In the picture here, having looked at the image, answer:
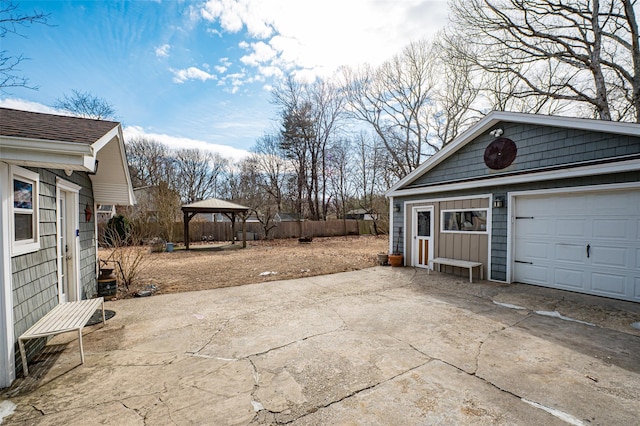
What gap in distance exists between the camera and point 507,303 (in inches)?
196

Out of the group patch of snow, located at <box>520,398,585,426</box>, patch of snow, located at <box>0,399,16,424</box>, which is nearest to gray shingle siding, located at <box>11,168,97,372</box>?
patch of snow, located at <box>0,399,16,424</box>

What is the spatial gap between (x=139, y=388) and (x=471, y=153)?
8.04 meters

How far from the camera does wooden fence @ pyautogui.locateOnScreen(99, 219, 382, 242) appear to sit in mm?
16391

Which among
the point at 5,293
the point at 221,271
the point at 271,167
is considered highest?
the point at 271,167

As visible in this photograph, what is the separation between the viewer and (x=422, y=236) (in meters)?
8.34

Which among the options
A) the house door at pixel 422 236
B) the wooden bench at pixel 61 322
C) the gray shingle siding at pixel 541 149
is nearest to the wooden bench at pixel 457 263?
the house door at pixel 422 236

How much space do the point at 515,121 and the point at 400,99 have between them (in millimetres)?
14451

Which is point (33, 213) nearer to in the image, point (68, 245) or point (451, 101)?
point (68, 245)

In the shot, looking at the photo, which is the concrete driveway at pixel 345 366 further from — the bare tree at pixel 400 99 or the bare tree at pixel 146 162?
the bare tree at pixel 146 162

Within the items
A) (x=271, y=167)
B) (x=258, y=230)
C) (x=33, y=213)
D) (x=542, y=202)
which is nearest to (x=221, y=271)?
(x=33, y=213)

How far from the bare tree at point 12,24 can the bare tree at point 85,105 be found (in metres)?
12.4

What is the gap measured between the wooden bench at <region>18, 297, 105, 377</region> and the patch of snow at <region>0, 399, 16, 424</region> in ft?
1.57

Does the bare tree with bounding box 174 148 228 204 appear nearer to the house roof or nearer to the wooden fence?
the wooden fence

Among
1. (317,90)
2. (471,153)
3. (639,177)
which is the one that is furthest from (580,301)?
(317,90)
